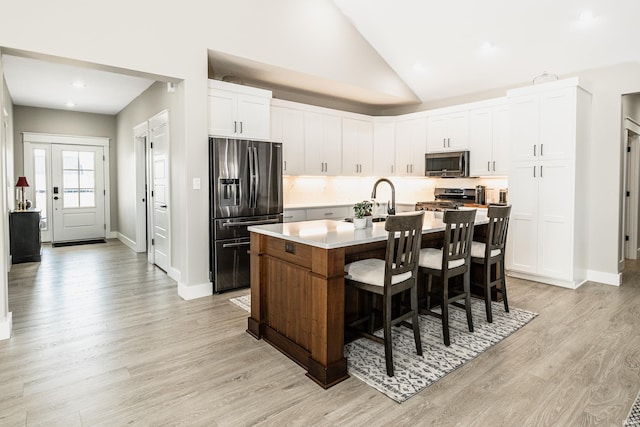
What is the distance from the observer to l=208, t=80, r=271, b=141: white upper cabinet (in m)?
4.36

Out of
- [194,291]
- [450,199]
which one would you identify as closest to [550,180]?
[450,199]

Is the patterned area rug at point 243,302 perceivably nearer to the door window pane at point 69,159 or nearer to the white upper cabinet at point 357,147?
the white upper cabinet at point 357,147

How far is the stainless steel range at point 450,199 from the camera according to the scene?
584 centimetres

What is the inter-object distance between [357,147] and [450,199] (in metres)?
1.75

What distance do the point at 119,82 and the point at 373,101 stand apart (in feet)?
13.3

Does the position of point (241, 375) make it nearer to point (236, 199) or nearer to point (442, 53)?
point (236, 199)

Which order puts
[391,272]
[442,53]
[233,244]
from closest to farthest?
1. [391,272]
2. [233,244]
3. [442,53]

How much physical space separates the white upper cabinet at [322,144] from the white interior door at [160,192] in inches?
78.5

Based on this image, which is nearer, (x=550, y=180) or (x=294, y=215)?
(x=550, y=180)

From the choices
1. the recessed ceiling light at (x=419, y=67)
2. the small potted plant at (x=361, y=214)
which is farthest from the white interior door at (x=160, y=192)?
the recessed ceiling light at (x=419, y=67)

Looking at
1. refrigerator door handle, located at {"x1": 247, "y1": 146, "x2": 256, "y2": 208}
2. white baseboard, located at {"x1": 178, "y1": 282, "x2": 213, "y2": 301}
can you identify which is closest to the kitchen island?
white baseboard, located at {"x1": 178, "y1": 282, "x2": 213, "y2": 301}

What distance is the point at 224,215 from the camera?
437 centimetres

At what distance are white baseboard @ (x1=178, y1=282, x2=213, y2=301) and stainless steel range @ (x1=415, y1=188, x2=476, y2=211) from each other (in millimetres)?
3436

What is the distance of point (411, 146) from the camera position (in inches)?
253
